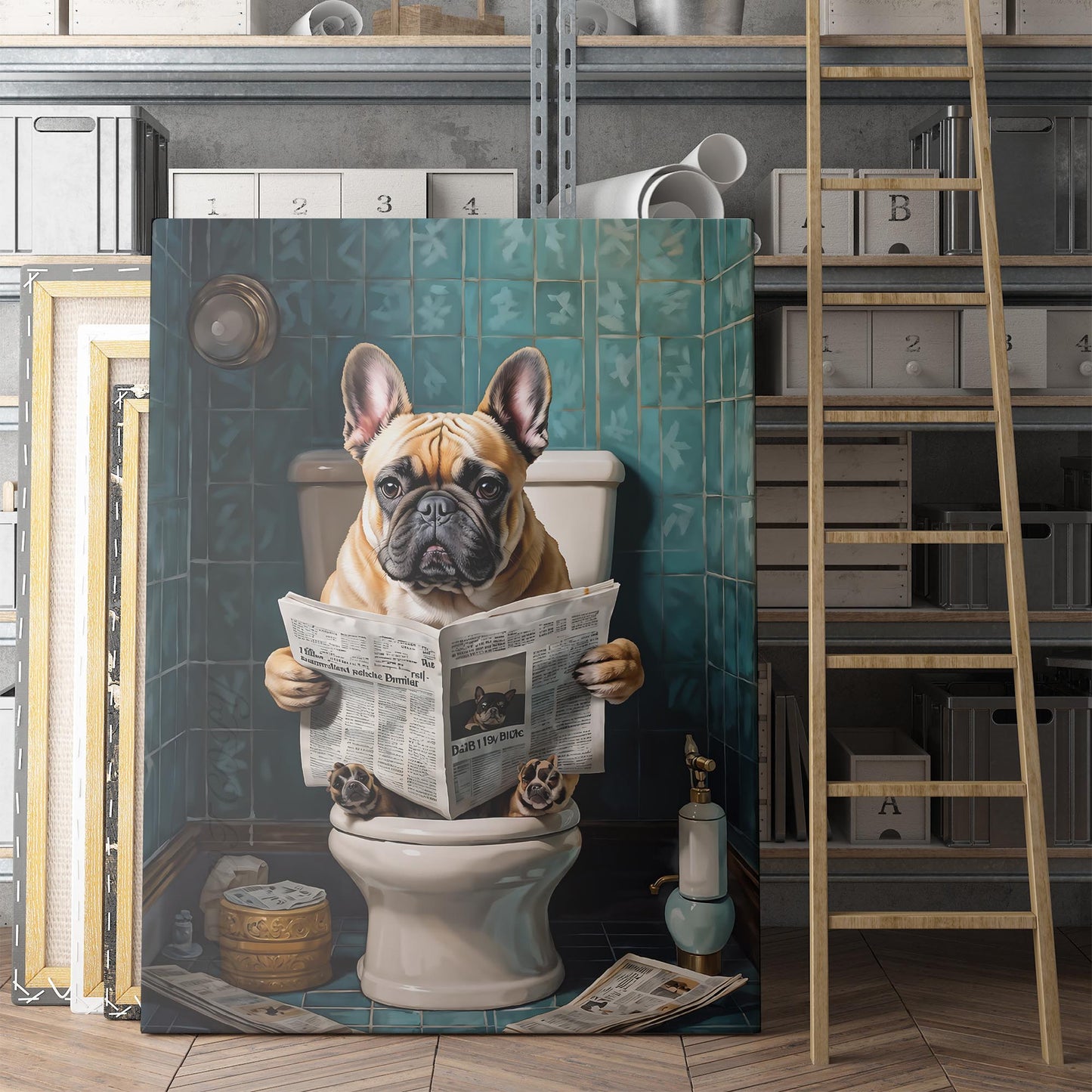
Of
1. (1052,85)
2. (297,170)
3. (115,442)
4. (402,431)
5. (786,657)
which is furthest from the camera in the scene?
(786,657)

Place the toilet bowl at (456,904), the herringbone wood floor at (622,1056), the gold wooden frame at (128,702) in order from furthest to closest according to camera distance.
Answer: the gold wooden frame at (128,702) < the toilet bowl at (456,904) < the herringbone wood floor at (622,1056)

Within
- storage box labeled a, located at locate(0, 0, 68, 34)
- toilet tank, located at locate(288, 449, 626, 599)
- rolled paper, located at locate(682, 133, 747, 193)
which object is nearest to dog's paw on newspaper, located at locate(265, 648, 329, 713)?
toilet tank, located at locate(288, 449, 626, 599)

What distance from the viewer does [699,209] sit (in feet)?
7.79

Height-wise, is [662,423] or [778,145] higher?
[778,145]

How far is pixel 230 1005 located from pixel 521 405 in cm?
135

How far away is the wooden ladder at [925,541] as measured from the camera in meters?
2.05

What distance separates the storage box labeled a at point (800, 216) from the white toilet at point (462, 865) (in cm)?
81

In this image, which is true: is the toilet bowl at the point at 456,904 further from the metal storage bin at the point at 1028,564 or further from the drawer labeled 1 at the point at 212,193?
the drawer labeled 1 at the point at 212,193

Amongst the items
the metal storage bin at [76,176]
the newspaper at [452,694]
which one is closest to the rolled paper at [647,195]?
the newspaper at [452,694]

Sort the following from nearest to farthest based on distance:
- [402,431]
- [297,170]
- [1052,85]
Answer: [402,431] < [297,170] < [1052,85]

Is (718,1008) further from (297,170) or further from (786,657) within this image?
(297,170)

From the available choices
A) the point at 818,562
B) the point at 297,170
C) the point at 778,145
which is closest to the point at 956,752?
the point at 818,562

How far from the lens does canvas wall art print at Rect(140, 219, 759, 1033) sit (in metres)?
2.07

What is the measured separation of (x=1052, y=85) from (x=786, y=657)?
1.64 m
